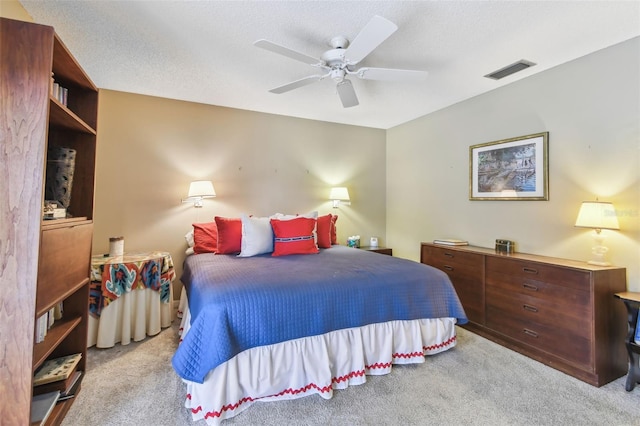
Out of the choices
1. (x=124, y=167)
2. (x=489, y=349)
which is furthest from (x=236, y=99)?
(x=489, y=349)

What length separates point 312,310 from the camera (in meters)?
1.84

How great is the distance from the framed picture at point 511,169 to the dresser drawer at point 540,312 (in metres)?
0.96

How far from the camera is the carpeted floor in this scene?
1632 mm

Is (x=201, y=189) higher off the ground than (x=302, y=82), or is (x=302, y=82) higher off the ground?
(x=302, y=82)

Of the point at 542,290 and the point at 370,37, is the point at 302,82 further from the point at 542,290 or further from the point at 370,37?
the point at 542,290

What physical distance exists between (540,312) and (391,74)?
2.22m

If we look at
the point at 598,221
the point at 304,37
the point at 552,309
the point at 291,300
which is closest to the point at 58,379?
the point at 291,300

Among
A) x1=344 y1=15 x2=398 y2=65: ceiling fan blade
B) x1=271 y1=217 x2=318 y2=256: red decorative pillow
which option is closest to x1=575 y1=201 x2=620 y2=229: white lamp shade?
x1=344 y1=15 x2=398 y2=65: ceiling fan blade

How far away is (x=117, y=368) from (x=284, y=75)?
109 inches

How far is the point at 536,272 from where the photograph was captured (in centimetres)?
239

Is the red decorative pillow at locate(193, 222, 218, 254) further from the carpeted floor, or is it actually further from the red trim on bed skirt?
the red trim on bed skirt

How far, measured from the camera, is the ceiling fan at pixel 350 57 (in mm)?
1735

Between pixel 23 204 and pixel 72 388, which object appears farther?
pixel 72 388

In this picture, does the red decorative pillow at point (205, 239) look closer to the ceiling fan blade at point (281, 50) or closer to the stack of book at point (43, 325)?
the stack of book at point (43, 325)
